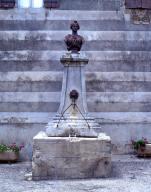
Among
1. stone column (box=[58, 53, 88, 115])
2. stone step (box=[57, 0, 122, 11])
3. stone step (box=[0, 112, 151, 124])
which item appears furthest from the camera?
stone step (box=[57, 0, 122, 11])

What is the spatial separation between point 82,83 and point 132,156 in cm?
306

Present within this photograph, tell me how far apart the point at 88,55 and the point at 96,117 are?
1.80 meters

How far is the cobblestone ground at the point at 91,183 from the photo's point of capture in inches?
288

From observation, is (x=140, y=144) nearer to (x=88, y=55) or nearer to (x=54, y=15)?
(x=88, y=55)

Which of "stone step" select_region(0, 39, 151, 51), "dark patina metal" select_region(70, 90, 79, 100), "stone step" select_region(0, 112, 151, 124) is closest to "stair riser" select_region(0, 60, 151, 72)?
"stone step" select_region(0, 39, 151, 51)

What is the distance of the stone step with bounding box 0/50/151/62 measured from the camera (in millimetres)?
11930

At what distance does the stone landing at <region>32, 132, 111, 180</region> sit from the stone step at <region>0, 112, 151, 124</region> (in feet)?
10.7

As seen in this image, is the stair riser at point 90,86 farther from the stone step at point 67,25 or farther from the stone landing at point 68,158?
the stone landing at point 68,158

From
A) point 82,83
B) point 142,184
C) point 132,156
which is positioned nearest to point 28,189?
point 142,184

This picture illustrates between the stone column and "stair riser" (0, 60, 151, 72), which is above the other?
"stair riser" (0, 60, 151, 72)

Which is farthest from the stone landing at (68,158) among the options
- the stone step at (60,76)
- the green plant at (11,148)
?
the stone step at (60,76)

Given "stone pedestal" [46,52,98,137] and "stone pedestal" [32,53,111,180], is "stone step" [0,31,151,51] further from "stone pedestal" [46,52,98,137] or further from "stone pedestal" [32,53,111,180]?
"stone pedestal" [32,53,111,180]

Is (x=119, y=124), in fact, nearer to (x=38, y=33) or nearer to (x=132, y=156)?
(x=132, y=156)

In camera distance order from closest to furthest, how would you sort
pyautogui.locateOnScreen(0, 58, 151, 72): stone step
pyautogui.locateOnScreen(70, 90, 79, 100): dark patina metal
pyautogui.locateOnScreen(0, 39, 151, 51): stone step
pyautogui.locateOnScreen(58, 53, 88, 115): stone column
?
pyautogui.locateOnScreen(70, 90, 79, 100): dark patina metal
pyautogui.locateOnScreen(58, 53, 88, 115): stone column
pyautogui.locateOnScreen(0, 58, 151, 72): stone step
pyautogui.locateOnScreen(0, 39, 151, 51): stone step
